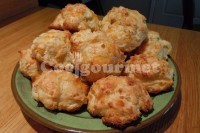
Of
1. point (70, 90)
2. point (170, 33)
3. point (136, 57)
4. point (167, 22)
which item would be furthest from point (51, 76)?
point (167, 22)

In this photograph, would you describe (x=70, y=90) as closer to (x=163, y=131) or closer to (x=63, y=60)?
(x=63, y=60)

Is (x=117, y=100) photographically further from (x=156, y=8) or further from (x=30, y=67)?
(x=156, y=8)

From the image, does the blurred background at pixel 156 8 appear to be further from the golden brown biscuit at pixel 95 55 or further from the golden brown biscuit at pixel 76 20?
the golden brown biscuit at pixel 95 55

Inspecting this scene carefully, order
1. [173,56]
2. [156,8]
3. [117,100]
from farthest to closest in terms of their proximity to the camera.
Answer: [156,8] → [173,56] → [117,100]

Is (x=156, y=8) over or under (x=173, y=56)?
under

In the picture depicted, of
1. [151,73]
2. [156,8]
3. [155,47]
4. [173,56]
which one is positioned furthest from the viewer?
[156,8]

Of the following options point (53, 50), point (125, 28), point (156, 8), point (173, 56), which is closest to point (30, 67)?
point (53, 50)
